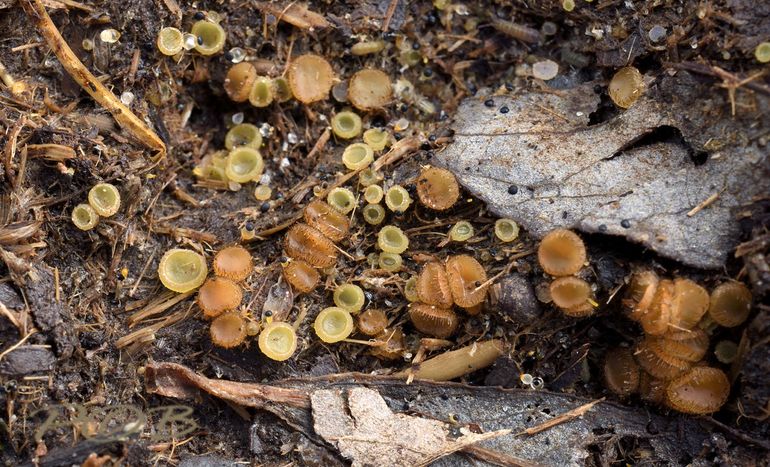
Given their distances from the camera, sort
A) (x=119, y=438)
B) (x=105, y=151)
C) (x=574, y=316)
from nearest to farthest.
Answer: (x=119, y=438) → (x=574, y=316) → (x=105, y=151)

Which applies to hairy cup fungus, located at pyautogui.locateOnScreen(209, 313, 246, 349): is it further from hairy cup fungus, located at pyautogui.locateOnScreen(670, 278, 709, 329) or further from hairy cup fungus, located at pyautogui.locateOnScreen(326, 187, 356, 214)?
hairy cup fungus, located at pyautogui.locateOnScreen(670, 278, 709, 329)

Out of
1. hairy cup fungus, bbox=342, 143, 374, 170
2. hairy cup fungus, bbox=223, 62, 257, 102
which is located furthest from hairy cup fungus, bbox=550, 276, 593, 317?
hairy cup fungus, bbox=223, 62, 257, 102

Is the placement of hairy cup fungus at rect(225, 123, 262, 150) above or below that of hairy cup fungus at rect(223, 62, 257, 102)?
below

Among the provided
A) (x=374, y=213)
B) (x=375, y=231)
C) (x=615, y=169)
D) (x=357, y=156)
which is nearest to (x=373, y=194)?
(x=374, y=213)

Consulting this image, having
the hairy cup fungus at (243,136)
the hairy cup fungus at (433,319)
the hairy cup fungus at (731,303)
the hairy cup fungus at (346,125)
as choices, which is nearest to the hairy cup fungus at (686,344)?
the hairy cup fungus at (731,303)

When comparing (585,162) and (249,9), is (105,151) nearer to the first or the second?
(249,9)

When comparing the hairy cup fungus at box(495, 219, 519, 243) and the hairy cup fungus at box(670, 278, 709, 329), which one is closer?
the hairy cup fungus at box(670, 278, 709, 329)

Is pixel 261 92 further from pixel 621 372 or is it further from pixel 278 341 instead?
pixel 621 372

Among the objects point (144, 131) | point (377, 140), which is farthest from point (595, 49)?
point (144, 131)
